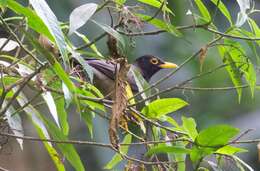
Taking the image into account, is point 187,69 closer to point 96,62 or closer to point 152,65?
point 152,65

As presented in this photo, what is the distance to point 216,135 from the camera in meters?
1.22

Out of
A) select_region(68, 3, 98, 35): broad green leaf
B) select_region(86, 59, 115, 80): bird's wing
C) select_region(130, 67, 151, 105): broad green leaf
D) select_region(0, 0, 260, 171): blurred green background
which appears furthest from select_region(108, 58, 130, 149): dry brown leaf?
select_region(0, 0, 260, 171): blurred green background

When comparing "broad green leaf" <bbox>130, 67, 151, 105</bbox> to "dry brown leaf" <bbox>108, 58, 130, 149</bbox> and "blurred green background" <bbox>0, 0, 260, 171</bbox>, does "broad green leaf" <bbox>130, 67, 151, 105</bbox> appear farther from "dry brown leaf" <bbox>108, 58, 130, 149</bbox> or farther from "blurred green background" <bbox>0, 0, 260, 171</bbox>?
"blurred green background" <bbox>0, 0, 260, 171</bbox>

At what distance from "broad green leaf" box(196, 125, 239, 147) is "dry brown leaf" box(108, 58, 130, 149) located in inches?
5.8

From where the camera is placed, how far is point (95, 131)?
308 cm

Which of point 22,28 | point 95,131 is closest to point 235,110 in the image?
point 95,131

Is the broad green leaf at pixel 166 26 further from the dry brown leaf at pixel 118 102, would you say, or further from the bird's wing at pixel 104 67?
the bird's wing at pixel 104 67

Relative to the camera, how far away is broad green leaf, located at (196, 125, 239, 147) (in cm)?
119

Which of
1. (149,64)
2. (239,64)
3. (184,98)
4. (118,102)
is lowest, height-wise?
(184,98)

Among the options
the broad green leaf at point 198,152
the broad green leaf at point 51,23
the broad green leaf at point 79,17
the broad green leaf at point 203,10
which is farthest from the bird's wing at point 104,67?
the broad green leaf at point 51,23

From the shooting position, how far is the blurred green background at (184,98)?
332cm

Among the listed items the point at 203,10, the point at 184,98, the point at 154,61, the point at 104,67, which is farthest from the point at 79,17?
the point at 184,98

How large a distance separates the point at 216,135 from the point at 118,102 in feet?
0.57

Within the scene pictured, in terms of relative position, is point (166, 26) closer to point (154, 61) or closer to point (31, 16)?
point (31, 16)
